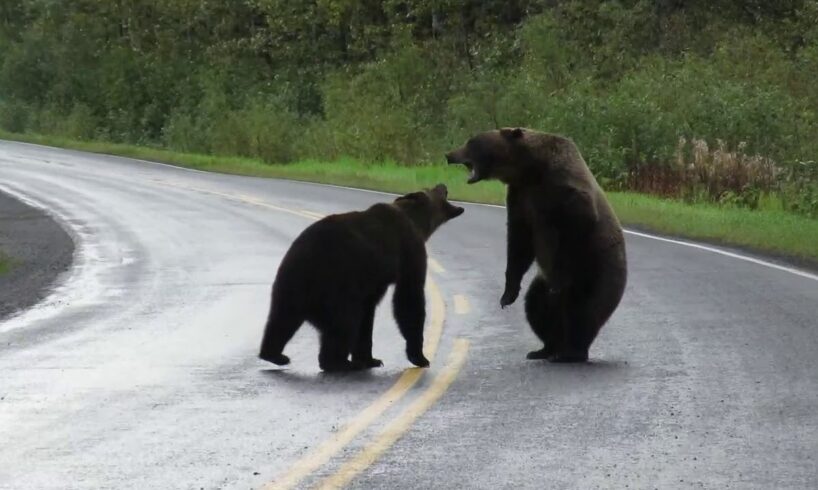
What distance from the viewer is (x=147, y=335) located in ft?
39.3

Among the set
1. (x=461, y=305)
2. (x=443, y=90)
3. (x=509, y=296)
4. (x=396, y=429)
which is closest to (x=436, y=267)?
(x=461, y=305)

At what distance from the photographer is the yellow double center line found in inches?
261

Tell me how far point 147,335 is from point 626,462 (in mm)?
5924

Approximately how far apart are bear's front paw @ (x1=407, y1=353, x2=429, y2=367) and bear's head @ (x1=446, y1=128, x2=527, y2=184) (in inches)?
46.1

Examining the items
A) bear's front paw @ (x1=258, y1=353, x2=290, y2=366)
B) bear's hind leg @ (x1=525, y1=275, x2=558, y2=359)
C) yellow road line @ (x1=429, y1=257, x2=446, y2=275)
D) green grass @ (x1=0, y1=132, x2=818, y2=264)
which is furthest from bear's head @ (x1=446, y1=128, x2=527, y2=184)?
green grass @ (x1=0, y1=132, x2=818, y2=264)

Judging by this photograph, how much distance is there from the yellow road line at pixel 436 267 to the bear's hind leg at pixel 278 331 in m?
6.75

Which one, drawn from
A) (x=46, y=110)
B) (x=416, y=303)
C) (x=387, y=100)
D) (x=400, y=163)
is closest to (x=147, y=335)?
(x=416, y=303)

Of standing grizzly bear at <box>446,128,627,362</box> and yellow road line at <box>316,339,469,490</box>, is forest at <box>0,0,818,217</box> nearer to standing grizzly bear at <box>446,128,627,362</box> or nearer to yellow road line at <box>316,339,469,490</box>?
standing grizzly bear at <box>446,128,627,362</box>

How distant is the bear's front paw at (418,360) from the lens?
9719 mm

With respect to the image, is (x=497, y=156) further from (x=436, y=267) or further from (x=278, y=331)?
(x=436, y=267)

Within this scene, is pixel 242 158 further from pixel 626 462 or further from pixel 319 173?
pixel 626 462

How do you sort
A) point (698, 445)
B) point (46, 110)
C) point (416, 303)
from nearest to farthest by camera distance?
point (698, 445) < point (416, 303) < point (46, 110)

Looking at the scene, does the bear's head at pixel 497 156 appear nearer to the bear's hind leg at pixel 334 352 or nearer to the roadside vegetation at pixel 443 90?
the bear's hind leg at pixel 334 352

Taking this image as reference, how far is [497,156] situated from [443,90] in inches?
1314
